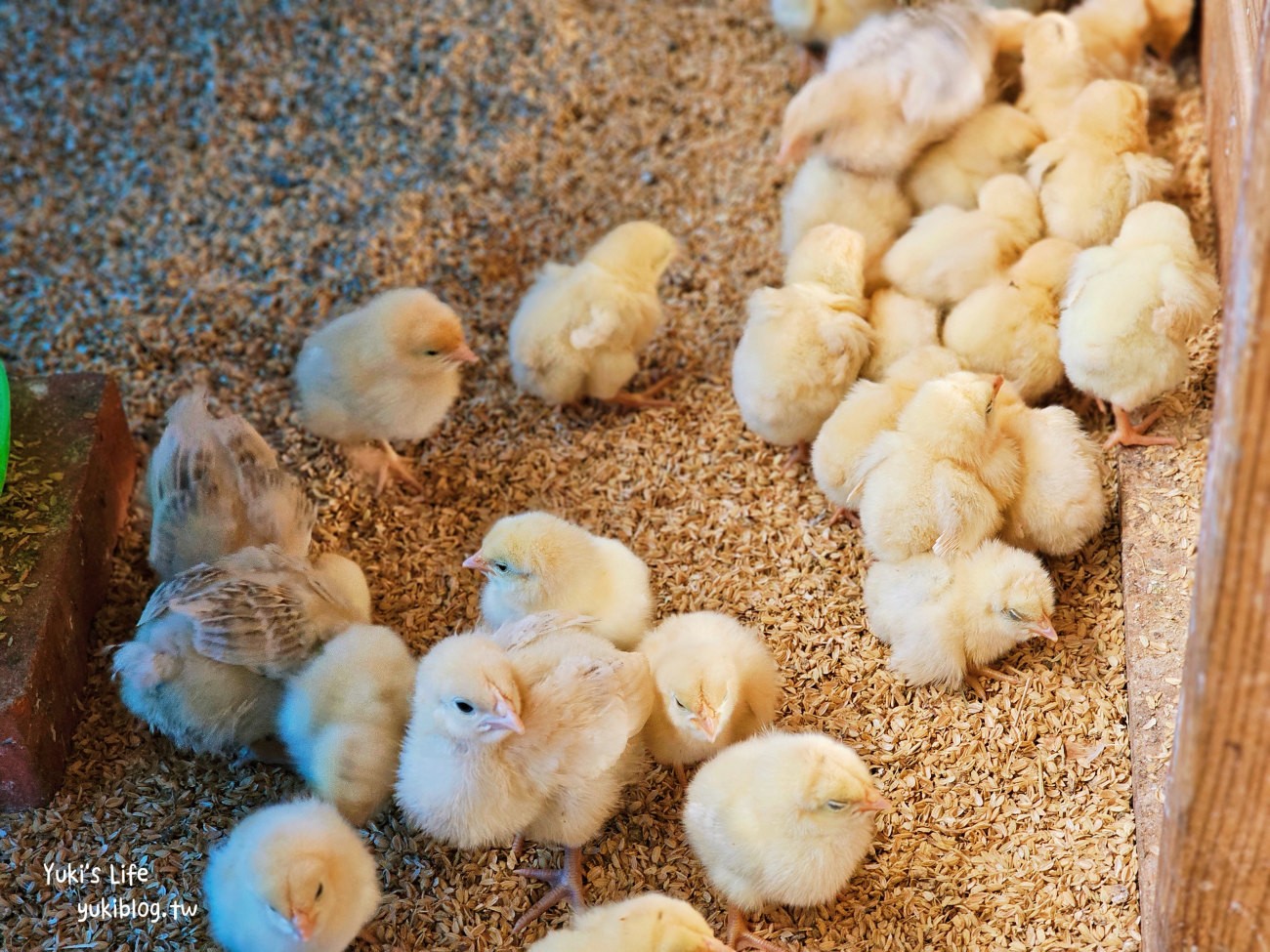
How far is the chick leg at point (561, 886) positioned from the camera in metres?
2.36

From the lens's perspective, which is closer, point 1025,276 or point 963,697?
point 963,697

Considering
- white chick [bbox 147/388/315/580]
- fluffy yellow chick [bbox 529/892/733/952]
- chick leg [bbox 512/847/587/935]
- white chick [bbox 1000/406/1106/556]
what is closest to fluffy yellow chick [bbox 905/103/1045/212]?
white chick [bbox 1000/406/1106/556]

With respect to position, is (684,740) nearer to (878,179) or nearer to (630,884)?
(630,884)

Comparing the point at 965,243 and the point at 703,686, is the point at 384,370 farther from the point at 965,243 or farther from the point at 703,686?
the point at 965,243

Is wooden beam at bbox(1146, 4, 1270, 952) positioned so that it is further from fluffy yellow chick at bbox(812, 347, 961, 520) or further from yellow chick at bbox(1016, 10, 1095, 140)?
yellow chick at bbox(1016, 10, 1095, 140)

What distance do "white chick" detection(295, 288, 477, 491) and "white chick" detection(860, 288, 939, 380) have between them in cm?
100

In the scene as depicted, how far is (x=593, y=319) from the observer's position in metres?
3.08

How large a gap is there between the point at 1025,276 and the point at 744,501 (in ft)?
2.89

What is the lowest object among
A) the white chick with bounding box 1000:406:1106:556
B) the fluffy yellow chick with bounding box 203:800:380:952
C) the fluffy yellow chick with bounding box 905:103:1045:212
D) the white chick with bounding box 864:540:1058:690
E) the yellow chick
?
the fluffy yellow chick with bounding box 203:800:380:952

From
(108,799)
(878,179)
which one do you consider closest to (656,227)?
(878,179)

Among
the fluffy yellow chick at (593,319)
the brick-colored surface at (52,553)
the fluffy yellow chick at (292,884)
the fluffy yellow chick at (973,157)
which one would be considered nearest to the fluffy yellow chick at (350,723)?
the fluffy yellow chick at (292,884)

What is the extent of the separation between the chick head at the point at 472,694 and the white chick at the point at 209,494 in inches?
25.8

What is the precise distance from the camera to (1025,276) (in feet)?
9.84

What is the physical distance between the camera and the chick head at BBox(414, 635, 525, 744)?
2143 millimetres
